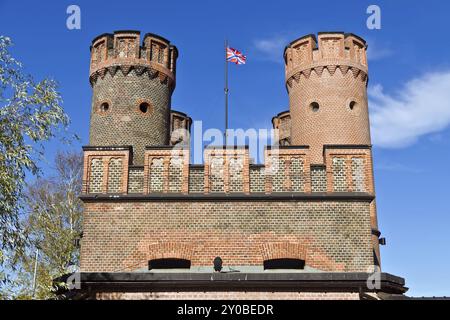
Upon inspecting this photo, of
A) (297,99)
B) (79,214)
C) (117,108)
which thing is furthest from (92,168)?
(79,214)

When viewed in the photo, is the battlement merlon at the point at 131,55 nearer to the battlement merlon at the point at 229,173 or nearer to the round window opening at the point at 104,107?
the round window opening at the point at 104,107

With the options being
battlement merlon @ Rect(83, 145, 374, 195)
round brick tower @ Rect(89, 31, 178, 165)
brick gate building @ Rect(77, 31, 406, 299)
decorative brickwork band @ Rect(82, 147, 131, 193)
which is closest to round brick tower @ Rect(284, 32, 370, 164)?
battlement merlon @ Rect(83, 145, 374, 195)

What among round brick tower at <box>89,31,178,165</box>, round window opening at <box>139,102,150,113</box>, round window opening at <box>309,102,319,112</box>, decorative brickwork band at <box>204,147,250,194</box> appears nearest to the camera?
decorative brickwork band at <box>204,147,250,194</box>

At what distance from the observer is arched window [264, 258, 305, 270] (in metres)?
15.9

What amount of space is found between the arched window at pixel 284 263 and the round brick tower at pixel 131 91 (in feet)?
21.2

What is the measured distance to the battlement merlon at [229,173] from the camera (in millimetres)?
16297

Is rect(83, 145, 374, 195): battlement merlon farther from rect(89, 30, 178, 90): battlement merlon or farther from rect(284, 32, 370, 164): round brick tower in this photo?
rect(89, 30, 178, 90): battlement merlon

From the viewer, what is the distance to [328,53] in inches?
896

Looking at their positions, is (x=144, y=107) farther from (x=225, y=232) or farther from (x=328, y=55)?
(x=328, y=55)

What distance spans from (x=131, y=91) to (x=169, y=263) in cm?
733

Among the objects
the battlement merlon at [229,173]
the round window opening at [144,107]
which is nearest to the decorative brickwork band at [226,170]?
the battlement merlon at [229,173]

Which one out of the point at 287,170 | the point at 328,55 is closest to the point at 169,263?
the point at 287,170

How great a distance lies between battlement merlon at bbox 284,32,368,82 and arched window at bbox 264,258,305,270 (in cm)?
944
